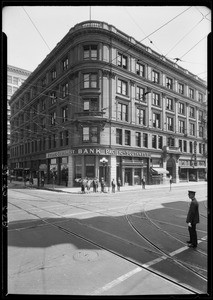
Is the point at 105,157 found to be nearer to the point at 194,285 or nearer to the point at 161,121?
the point at 161,121

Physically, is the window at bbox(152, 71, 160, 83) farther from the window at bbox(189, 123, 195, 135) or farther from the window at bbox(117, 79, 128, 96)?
the window at bbox(189, 123, 195, 135)

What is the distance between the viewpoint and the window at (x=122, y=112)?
2922 centimetres

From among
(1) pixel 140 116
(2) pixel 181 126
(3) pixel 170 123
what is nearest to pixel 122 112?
(1) pixel 140 116

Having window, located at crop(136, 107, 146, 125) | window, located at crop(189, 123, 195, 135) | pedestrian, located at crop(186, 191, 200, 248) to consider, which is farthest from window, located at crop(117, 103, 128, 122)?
pedestrian, located at crop(186, 191, 200, 248)

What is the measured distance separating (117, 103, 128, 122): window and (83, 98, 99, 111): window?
3790 mm

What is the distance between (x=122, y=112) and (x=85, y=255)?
26116 millimetres

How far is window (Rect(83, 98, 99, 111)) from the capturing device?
2717 cm

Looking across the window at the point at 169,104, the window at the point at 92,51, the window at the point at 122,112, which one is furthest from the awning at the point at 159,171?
the window at the point at 92,51

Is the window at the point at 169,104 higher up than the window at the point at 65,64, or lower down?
lower down

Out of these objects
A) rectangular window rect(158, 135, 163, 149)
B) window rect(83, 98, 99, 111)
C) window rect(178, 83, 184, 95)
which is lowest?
rectangular window rect(158, 135, 163, 149)

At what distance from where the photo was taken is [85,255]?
525 centimetres

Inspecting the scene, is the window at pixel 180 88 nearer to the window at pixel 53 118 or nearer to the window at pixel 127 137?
the window at pixel 127 137

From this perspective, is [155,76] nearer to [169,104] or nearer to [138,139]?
[169,104]

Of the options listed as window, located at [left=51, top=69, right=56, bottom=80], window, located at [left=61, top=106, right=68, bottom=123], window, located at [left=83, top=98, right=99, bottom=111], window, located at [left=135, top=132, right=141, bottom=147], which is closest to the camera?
window, located at [left=83, top=98, right=99, bottom=111]
